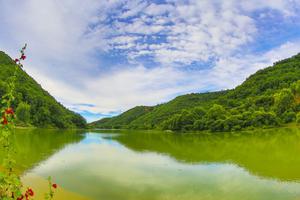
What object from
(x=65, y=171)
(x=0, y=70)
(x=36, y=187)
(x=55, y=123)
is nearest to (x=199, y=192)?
(x=36, y=187)

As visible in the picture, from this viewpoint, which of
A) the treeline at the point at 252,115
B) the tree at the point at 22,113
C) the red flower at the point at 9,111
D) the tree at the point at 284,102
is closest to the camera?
the red flower at the point at 9,111

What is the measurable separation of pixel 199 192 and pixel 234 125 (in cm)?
9117

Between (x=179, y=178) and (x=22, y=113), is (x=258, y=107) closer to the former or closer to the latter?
(x=22, y=113)

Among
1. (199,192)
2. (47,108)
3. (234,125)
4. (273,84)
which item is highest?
(273,84)

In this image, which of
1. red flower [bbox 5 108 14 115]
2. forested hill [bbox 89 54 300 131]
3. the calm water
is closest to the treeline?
forested hill [bbox 89 54 300 131]

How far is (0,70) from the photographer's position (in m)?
144

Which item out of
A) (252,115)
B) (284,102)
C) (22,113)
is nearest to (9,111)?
(252,115)

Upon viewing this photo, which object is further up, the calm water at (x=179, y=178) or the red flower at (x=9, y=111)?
the red flower at (x=9, y=111)

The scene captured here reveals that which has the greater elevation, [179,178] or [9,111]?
[9,111]

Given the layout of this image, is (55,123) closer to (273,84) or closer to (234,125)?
(234,125)

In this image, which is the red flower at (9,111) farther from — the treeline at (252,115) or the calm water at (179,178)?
the treeline at (252,115)

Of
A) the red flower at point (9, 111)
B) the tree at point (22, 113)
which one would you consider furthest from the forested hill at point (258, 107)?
the red flower at point (9, 111)

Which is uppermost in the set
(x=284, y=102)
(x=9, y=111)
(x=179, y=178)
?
(x=284, y=102)

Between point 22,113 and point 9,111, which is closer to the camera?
point 9,111
